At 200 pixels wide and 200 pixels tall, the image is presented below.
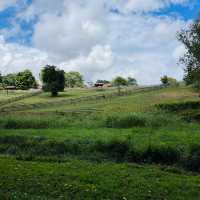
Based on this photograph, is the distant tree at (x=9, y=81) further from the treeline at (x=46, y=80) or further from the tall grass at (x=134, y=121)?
the tall grass at (x=134, y=121)

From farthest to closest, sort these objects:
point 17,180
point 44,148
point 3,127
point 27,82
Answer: point 27,82 → point 3,127 → point 44,148 → point 17,180

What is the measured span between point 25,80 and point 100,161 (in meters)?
139

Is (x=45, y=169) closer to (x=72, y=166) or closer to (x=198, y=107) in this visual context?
(x=72, y=166)

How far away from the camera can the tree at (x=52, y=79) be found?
108 m

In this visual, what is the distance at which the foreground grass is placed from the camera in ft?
50.0

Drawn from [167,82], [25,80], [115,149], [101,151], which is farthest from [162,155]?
[25,80]

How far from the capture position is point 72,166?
21.8m

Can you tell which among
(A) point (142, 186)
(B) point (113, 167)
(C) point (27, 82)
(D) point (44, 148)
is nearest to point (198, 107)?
(D) point (44, 148)

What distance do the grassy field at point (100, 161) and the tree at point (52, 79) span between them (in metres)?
62.5

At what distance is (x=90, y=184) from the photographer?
1700cm

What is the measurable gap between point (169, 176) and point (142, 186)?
3.25 m

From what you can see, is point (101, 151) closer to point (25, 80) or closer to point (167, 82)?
point (167, 82)

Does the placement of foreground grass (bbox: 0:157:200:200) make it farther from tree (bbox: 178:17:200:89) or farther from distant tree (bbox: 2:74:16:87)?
distant tree (bbox: 2:74:16:87)

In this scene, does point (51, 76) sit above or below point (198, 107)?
above
